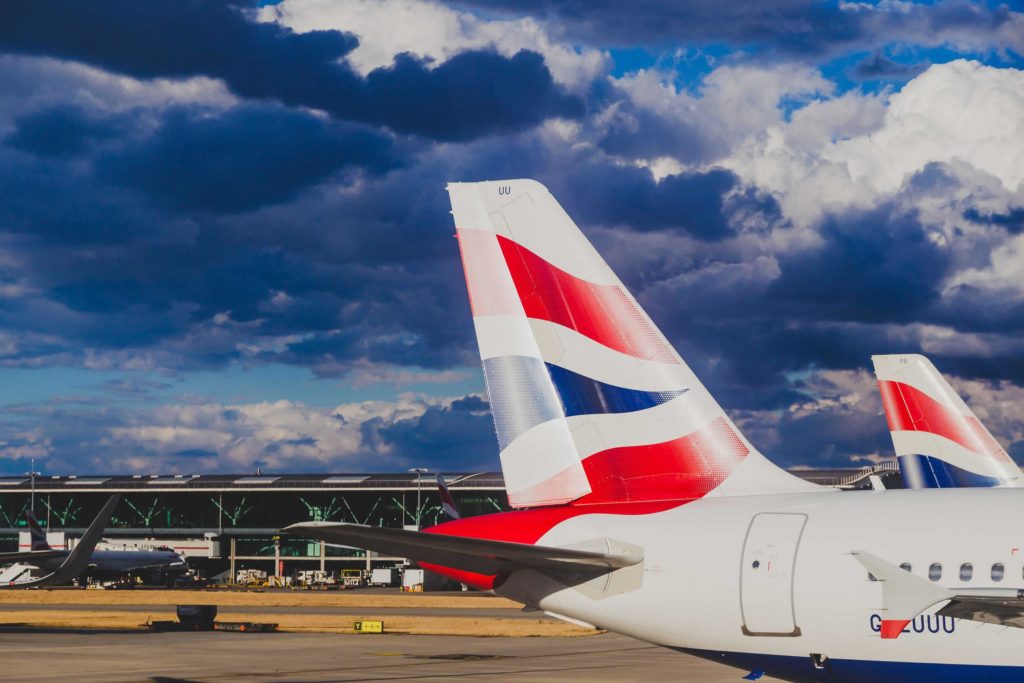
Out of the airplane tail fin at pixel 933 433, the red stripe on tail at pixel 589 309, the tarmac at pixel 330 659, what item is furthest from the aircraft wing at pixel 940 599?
the airplane tail fin at pixel 933 433

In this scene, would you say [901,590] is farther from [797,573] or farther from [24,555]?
[24,555]

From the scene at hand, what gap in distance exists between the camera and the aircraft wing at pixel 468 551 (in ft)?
50.0

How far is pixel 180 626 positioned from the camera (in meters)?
63.1

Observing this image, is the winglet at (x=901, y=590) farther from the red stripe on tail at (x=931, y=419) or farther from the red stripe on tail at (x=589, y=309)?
the red stripe on tail at (x=931, y=419)

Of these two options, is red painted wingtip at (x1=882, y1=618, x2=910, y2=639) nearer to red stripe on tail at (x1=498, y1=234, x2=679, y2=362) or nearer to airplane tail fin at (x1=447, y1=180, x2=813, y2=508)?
airplane tail fin at (x1=447, y1=180, x2=813, y2=508)

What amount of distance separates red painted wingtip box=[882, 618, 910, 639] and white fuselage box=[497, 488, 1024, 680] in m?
0.10

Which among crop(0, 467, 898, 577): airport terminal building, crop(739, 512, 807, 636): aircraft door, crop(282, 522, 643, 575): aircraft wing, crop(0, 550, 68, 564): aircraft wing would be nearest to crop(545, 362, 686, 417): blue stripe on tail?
crop(282, 522, 643, 575): aircraft wing

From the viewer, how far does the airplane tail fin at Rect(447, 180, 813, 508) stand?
20.2 metres

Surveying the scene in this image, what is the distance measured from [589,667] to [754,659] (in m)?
23.9

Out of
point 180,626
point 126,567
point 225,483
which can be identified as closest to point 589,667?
point 180,626

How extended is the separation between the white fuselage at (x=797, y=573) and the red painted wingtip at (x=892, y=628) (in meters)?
0.10

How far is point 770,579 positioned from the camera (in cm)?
1766

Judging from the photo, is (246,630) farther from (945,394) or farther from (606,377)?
(606,377)

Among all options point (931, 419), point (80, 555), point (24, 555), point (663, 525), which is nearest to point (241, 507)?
point (24, 555)
